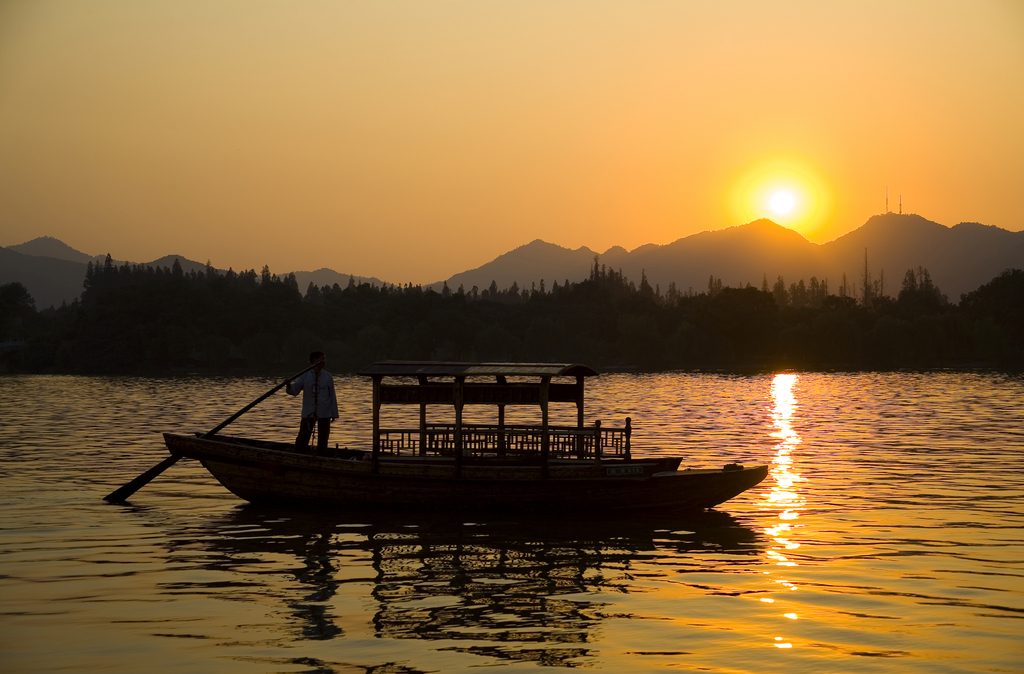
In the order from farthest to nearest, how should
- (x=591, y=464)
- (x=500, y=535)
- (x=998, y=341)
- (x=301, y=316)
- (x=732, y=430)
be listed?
(x=301, y=316) < (x=998, y=341) < (x=732, y=430) < (x=591, y=464) < (x=500, y=535)

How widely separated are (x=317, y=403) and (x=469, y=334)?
449ft

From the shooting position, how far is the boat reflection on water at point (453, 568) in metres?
11.3

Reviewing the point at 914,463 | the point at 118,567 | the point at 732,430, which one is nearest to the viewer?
the point at 118,567

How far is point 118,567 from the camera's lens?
14.6 meters

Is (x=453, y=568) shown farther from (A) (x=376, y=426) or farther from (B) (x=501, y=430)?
(B) (x=501, y=430)

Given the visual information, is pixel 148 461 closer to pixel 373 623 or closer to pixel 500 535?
pixel 500 535

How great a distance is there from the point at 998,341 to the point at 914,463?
123592mm

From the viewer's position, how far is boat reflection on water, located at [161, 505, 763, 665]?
11336 mm

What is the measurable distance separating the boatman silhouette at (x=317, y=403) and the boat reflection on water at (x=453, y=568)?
5.16 feet

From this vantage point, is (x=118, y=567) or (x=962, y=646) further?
(x=118, y=567)

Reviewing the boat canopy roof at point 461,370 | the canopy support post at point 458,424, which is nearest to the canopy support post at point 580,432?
the boat canopy roof at point 461,370

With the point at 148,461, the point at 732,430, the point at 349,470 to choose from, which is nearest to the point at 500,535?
the point at 349,470

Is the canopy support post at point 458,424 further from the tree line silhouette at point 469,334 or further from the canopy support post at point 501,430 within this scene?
the tree line silhouette at point 469,334

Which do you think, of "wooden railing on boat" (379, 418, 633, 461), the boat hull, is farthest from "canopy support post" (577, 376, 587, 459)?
the boat hull
